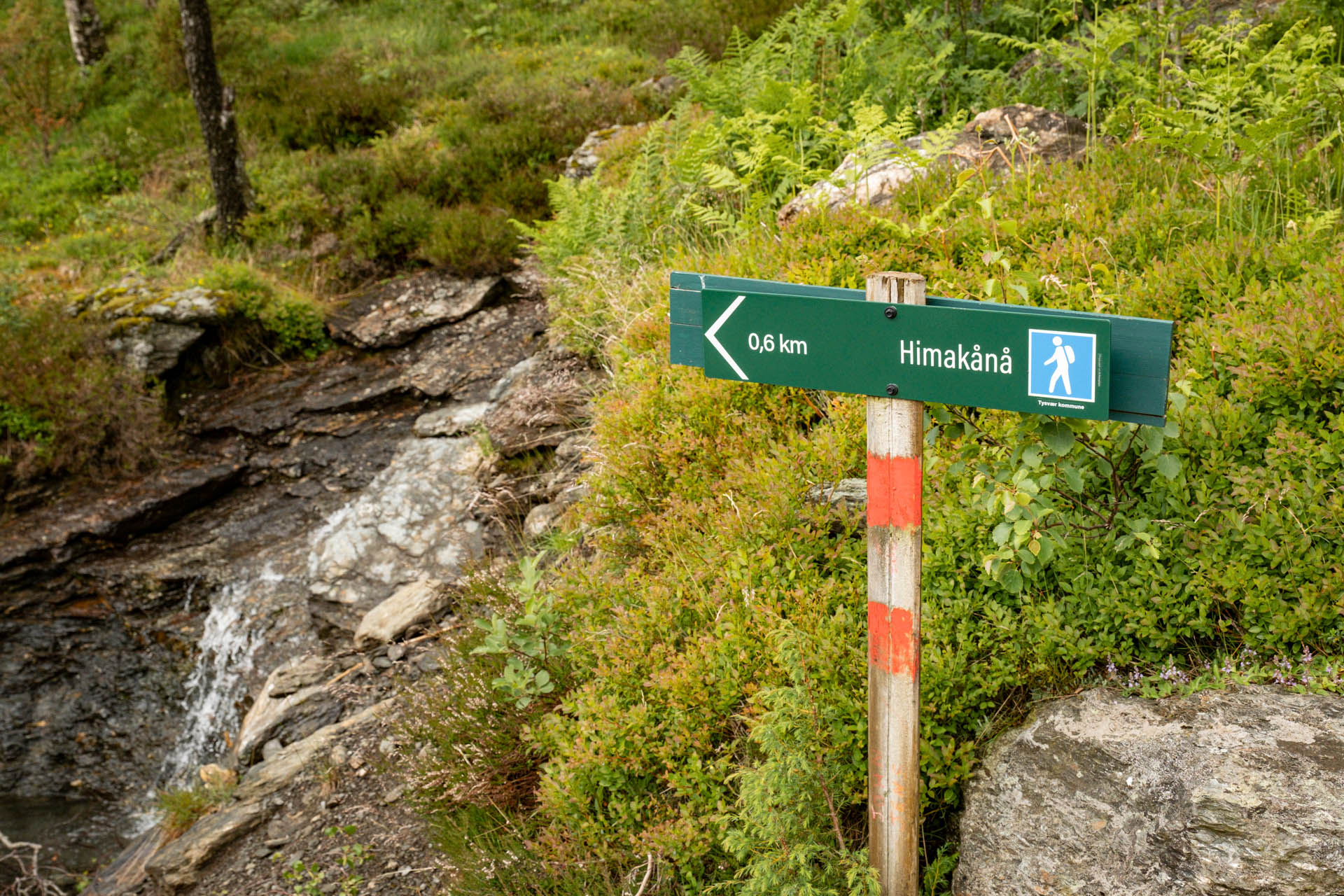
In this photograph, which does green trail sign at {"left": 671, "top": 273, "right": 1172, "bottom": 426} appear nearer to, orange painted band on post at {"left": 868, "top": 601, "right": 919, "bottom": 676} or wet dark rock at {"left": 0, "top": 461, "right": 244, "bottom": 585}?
orange painted band on post at {"left": 868, "top": 601, "right": 919, "bottom": 676}

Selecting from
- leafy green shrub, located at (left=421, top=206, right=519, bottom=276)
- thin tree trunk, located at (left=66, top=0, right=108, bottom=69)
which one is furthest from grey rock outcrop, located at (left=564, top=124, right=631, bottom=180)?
thin tree trunk, located at (left=66, top=0, right=108, bottom=69)

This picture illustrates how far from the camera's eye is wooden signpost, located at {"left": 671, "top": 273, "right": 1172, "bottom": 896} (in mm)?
1949

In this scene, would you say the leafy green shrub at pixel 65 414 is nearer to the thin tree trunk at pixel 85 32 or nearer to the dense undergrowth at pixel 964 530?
the dense undergrowth at pixel 964 530

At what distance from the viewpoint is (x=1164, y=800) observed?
233 cm

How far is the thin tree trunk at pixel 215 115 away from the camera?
975 cm

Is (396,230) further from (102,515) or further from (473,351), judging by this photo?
(102,515)

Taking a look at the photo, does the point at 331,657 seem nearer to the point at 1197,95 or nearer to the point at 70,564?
the point at 70,564

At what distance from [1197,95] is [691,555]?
3.32 m

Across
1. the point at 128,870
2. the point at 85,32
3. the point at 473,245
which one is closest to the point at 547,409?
the point at 128,870

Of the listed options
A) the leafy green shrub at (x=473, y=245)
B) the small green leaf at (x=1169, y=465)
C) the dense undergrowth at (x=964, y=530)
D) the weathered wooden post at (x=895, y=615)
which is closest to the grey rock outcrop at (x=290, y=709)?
the dense undergrowth at (x=964, y=530)

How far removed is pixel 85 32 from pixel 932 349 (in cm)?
1781

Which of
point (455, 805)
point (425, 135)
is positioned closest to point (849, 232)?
point (455, 805)

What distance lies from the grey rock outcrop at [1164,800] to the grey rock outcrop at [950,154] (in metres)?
3.13

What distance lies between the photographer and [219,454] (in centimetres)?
814
